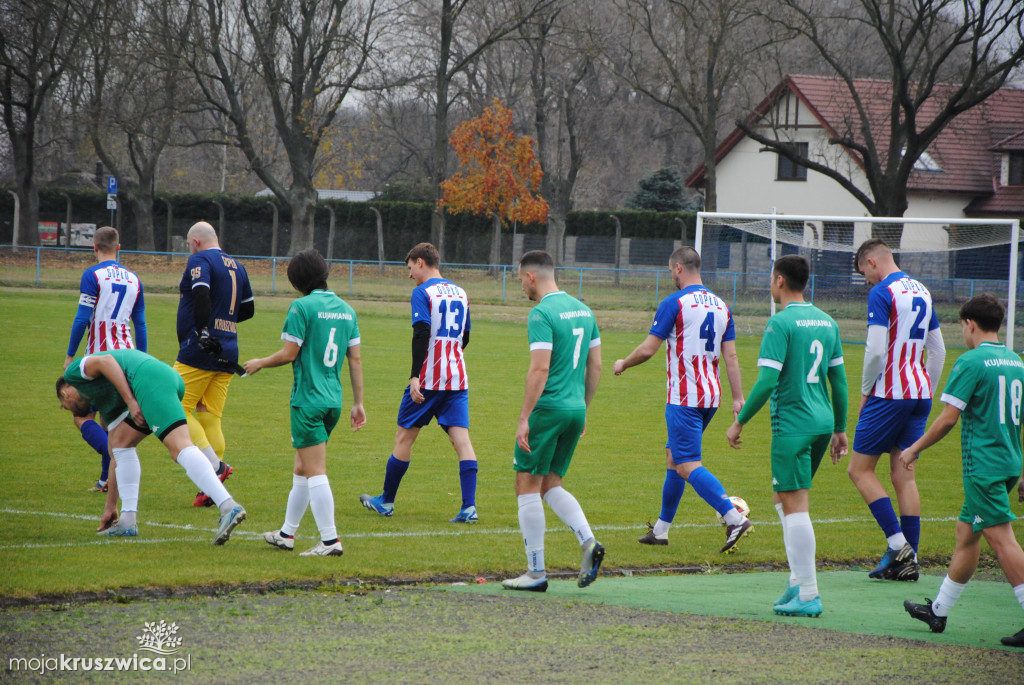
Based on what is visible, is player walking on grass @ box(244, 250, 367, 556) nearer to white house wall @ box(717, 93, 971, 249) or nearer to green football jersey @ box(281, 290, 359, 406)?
green football jersey @ box(281, 290, 359, 406)

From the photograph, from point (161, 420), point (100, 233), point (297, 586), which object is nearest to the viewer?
point (297, 586)

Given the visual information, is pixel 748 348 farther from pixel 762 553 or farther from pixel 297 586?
pixel 297 586

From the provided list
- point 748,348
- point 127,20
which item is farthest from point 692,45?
point 127,20

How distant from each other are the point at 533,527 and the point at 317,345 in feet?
6.27

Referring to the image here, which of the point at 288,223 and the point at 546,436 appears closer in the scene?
the point at 546,436

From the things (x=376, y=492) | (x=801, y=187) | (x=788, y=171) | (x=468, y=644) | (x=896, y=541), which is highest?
(x=788, y=171)

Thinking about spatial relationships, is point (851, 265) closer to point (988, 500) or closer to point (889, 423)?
point (889, 423)

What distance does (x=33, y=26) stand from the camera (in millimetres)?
37781

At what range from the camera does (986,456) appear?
206 inches

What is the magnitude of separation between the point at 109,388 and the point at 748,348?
19023 mm

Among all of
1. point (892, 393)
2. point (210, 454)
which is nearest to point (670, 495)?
point (892, 393)

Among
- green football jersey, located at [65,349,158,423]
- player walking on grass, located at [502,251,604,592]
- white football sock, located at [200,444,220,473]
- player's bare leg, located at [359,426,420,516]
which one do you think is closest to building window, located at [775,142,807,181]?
player's bare leg, located at [359,426,420,516]

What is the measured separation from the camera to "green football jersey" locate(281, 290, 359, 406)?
6637 millimetres

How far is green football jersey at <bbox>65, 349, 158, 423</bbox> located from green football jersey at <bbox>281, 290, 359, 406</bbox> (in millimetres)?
922
